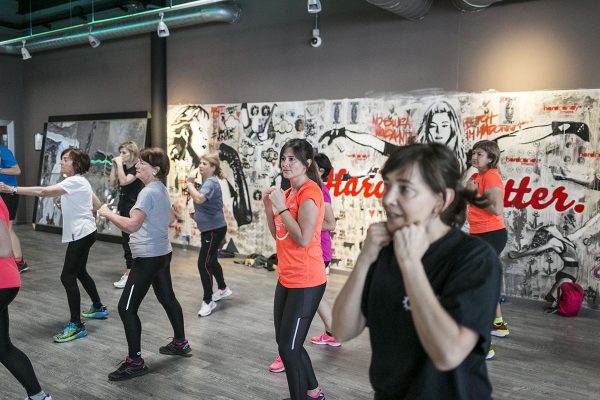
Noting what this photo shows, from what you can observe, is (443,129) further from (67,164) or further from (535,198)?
(67,164)

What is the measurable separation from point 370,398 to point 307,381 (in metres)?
0.54

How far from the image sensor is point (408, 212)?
132cm

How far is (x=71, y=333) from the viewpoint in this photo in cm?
418

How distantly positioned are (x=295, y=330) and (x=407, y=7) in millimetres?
3883

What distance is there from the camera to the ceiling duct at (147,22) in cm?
716

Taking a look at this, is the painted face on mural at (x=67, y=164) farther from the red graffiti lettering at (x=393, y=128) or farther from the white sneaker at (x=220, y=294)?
the red graffiti lettering at (x=393, y=128)

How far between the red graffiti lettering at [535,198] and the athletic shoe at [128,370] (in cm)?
392

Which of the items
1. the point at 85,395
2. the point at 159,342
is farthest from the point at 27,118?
the point at 85,395

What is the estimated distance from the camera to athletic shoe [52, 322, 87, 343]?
4.14 m

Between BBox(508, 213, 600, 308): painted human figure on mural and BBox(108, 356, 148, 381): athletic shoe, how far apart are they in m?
3.89

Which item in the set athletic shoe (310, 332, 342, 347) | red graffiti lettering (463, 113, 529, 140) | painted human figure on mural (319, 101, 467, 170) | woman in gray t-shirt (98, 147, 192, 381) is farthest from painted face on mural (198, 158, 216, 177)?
red graffiti lettering (463, 113, 529, 140)

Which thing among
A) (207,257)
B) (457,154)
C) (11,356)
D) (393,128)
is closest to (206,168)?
(207,257)

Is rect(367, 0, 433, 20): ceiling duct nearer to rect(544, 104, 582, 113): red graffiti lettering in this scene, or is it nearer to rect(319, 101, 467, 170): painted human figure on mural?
rect(319, 101, 467, 170): painted human figure on mural

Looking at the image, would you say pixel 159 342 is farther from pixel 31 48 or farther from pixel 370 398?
pixel 31 48
